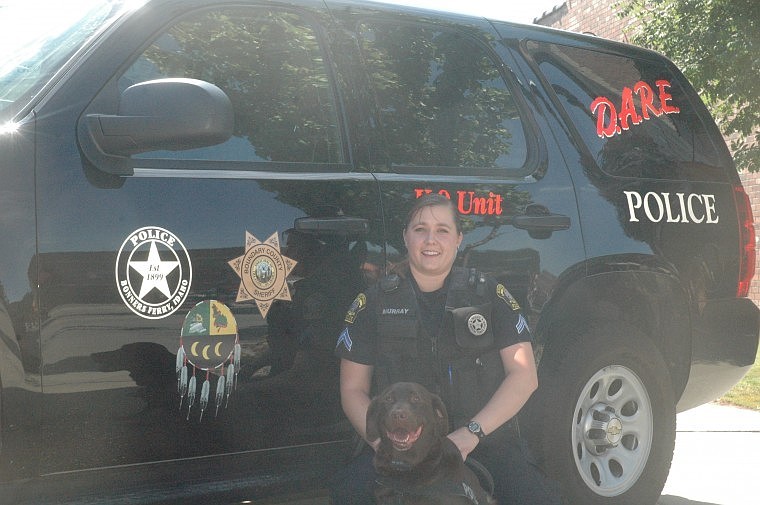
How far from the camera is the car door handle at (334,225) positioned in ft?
10.4

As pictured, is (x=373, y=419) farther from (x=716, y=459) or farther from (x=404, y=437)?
(x=716, y=459)

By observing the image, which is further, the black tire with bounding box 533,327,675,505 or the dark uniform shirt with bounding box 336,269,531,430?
the black tire with bounding box 533,327,675,505

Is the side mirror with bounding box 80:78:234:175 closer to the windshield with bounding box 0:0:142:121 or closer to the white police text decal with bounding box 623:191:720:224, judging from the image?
the windshield with bounding box 0:0:142:121

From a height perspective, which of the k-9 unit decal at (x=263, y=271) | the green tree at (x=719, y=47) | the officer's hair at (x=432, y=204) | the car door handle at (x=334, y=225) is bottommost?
the k-9 unit decal at (x=263, y=271)

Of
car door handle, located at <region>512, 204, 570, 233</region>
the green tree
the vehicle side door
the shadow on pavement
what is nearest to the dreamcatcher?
the vehicle side door

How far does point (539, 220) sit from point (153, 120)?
1.59m

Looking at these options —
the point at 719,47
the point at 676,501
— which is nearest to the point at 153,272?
the point at 676,501

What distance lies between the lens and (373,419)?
9.57ft

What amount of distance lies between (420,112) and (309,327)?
982 mm

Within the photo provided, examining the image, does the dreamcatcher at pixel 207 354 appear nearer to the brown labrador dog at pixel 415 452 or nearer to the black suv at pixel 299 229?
the black suv at pixel 299 229

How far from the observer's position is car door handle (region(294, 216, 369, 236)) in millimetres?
3170

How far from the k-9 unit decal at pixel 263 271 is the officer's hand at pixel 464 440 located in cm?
67

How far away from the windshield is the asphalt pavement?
11.1ft

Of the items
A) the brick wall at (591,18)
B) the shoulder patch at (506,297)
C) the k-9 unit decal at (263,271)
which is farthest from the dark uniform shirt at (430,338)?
the brick wall at (591,18)
